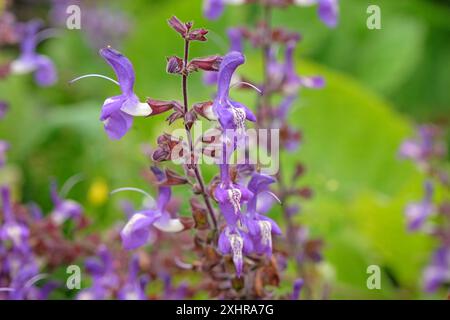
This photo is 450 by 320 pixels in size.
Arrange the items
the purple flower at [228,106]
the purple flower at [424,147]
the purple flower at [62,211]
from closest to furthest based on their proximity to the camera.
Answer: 1. the purple flower at [228,106]
2. the purple flower at [62,211]
3. the purple flower at [424,147]

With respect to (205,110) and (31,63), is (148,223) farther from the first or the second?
(31,63)

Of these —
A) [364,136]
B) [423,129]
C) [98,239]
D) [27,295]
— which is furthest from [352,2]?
[27,295]

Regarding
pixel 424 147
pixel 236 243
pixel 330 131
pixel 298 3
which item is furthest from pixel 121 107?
pixel 330 131

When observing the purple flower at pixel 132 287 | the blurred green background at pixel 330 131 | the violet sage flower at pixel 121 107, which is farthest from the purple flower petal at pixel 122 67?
the blurred green background at pixel 330 131

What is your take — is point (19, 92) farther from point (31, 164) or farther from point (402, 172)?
point (402, 172)

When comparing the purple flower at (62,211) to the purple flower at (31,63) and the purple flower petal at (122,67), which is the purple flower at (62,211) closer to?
the purple flower at (31,63)

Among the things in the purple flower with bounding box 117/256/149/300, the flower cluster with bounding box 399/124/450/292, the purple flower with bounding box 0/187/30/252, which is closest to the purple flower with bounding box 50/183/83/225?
the purple flower with bounding box 0/187/30/252
